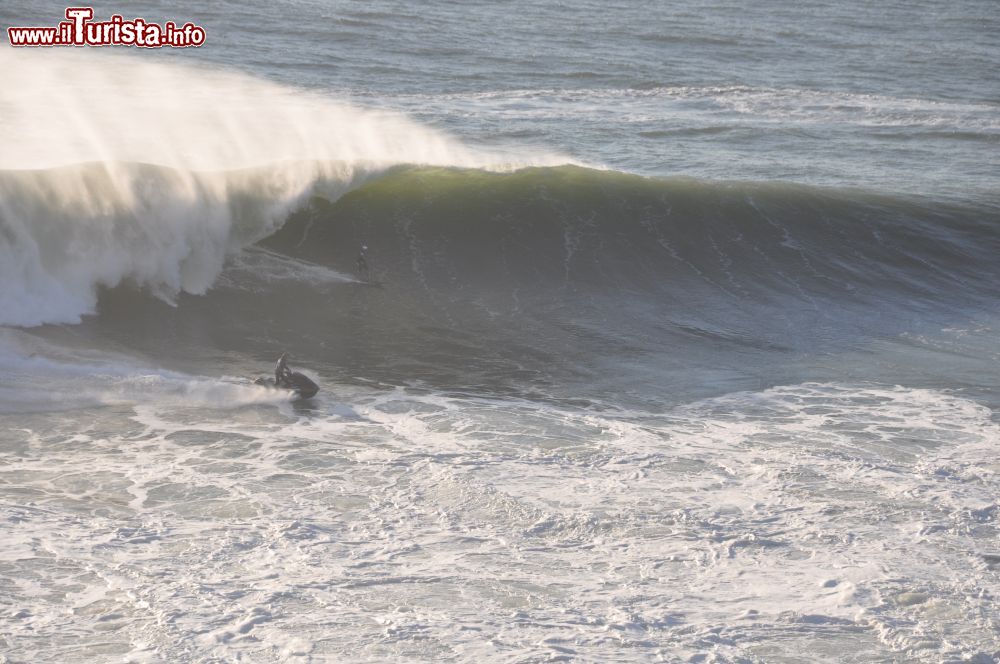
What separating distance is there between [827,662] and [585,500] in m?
2.36

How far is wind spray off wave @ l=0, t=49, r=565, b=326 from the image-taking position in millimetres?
13039

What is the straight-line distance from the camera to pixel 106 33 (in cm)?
3106

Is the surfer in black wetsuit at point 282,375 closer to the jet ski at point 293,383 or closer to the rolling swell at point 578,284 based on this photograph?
the jet ski at point 293,383

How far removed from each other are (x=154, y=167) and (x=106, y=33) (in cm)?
1825

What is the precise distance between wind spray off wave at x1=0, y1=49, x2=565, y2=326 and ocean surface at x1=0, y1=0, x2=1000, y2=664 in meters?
0.06

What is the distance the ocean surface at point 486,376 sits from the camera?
6.81 m

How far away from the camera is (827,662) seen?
6.41 meters

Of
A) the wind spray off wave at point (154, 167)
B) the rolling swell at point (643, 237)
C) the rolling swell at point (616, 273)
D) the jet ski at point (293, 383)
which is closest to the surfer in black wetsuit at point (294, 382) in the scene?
the jet ski at point (293, 383)

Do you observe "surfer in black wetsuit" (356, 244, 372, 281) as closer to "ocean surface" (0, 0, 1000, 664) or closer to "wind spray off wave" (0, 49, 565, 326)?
"ocean surface" (0, 0, 1000, 664)

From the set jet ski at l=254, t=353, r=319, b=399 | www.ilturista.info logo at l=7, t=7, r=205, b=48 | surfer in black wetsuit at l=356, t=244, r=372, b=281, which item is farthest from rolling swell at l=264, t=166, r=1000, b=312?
www.ilturista.info logo at l=7, t=7, r=205, b=48

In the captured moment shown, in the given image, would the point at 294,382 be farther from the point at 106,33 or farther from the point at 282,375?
the point at 106,33

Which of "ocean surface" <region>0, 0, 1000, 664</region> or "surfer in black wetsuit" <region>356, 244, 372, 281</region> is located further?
"surfer in black wetsuit" <region>356, 244, 372, 281</region>

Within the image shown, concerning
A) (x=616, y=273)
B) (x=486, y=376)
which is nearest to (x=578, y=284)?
(x=616, y=273)

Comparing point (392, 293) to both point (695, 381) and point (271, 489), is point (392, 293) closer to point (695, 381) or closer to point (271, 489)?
point (695, 381)
